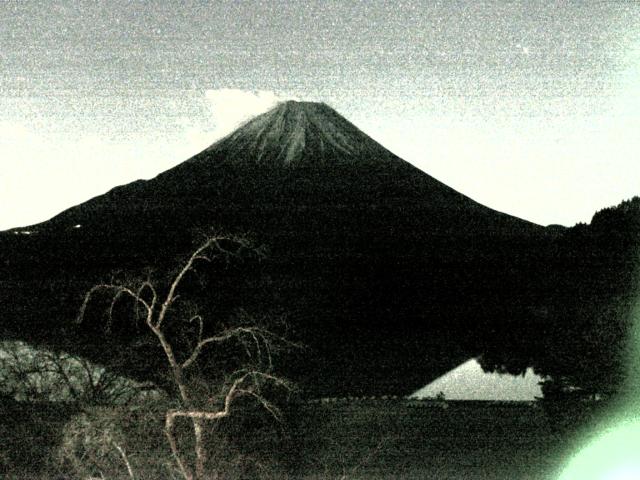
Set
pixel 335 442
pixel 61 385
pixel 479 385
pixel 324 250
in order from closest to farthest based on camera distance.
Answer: pixel 335 442
pixel 61 385
pixel 479 385
pixel 324 250

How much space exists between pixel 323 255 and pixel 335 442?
24.2 meters

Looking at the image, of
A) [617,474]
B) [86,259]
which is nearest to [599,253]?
[617,474]

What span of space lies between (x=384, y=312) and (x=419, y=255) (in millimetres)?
8434

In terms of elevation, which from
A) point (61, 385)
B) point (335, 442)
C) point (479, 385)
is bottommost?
point (479, 385)

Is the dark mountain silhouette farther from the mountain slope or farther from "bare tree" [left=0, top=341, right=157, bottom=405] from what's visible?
"bare tree" [left=0, top=341, right=157, bottom=405]

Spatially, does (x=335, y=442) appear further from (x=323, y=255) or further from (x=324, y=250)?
(x=324, y=250)

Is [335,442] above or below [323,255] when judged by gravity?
below

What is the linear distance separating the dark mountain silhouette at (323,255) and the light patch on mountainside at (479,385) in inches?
22.3

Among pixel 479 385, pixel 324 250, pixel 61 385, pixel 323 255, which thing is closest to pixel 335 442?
pixel 61 385

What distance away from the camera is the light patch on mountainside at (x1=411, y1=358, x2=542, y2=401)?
13609 millimetres

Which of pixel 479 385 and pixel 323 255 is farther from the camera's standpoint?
pixel 323 255

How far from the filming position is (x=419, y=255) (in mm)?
33031

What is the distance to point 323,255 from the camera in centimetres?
3344

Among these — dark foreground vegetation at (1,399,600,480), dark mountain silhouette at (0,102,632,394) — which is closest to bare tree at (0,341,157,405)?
dark foreground vegetation at (1,399,600,480)
